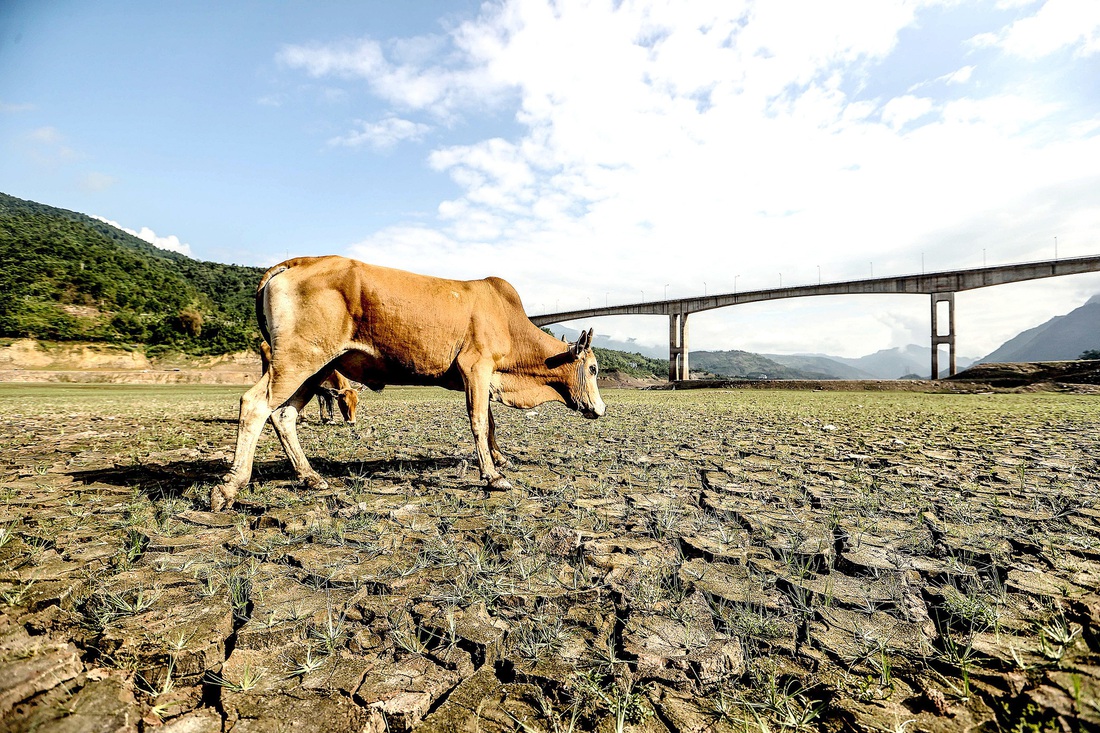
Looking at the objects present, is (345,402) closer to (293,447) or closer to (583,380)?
(293,447)

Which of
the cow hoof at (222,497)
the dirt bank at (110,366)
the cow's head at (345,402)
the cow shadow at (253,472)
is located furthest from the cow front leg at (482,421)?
the dirt bank at (110,366)

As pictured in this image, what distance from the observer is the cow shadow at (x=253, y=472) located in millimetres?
4750

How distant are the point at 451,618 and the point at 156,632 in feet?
3.87

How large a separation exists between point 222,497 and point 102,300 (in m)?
57.9

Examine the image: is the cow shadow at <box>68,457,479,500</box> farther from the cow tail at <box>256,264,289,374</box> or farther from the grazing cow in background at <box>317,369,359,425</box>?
the grazing cow in background at <box>317,369,359,425</box>

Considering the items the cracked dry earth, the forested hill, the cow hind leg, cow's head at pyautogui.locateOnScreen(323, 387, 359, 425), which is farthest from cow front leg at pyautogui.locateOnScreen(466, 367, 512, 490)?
the forested hill

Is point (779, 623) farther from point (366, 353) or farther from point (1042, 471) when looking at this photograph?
point (1042, 471)

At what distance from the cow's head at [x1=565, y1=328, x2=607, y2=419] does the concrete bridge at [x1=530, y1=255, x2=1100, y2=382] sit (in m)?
50.6

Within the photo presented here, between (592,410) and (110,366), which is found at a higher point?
(110,366)

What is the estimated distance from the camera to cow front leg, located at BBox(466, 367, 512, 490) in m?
4.64

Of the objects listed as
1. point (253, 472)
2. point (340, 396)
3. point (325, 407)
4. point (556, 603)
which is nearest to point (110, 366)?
point (325, 407)

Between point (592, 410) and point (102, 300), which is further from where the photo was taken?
point (102, 300)

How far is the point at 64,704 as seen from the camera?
1525mm

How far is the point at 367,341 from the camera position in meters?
4.62
